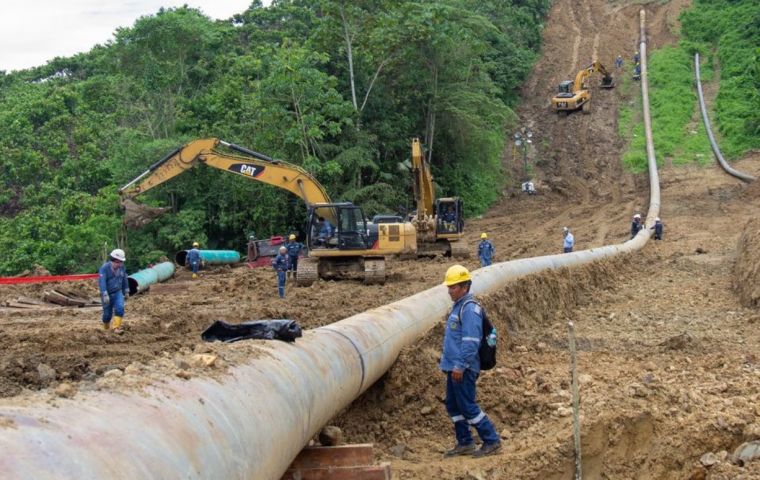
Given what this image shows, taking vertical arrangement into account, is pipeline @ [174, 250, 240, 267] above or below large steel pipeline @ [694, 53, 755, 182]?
below

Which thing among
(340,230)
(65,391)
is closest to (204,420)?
(65,391)

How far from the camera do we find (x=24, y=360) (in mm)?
9695

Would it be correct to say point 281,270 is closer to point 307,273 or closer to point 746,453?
point 307,273

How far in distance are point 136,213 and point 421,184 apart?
A: 8822mm

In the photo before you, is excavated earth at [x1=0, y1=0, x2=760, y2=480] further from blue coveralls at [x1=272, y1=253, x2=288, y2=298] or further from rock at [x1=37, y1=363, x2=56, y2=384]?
blue coveralls at [x1=272, y1=253, x2=288, y2=298]

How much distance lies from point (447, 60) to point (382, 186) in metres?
7.05

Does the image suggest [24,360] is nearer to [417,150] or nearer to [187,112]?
[417,150]

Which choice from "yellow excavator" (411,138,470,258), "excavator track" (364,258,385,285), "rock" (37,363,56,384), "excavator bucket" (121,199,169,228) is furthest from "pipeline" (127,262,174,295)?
"rock" (37,363,56,384)

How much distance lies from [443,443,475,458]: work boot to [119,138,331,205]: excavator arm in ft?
49.0

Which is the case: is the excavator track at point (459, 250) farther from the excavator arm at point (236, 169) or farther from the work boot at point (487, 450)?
the work boot at point (487, 450)

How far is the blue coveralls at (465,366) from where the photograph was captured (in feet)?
23.2

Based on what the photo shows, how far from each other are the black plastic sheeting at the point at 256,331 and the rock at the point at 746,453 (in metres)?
3.34

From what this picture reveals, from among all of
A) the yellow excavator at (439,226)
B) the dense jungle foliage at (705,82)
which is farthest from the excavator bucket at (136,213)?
the dense jungle foliage at (705,82)

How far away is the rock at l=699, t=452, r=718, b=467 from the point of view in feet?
21.2
